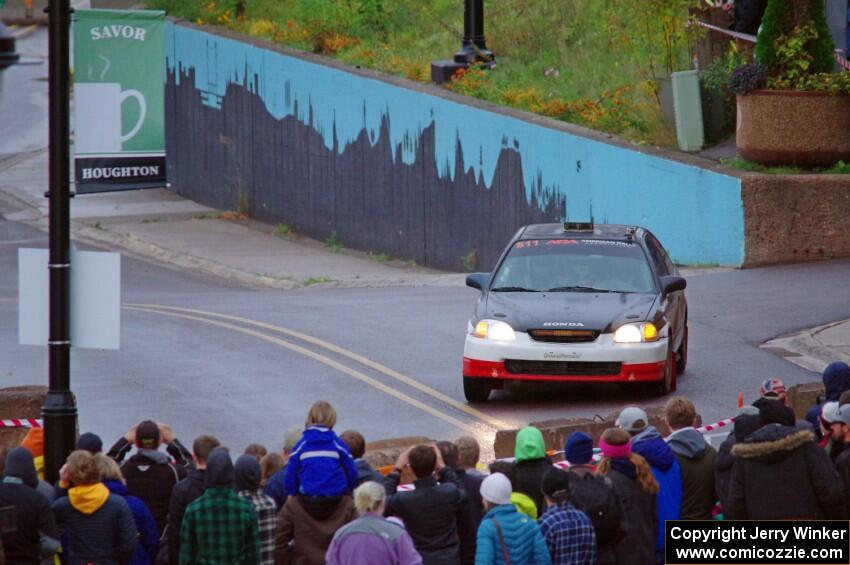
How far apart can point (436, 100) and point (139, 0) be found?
18.7 meters

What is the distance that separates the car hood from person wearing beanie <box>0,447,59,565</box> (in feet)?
24.6

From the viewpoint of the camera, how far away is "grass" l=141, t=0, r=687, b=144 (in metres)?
28.7

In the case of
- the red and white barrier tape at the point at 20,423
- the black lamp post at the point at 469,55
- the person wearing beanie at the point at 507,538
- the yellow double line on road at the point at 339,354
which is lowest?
the yellow double line on road at the point at 339,354

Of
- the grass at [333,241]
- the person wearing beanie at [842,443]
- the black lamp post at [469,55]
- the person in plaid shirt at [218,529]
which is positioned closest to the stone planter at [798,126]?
the black lamp post at [469,55]

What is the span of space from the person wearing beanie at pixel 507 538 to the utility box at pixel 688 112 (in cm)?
1871

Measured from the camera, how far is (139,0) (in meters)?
46.4

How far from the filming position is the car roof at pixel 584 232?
16.9 metres

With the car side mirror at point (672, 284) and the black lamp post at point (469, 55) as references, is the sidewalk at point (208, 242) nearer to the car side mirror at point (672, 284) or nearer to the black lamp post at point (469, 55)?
the black lamp post at point (469, 55)

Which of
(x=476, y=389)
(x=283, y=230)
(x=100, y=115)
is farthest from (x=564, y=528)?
(x=283, y=230)

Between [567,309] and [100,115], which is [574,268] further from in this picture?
[100,115]

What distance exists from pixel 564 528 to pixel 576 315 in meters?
7.23

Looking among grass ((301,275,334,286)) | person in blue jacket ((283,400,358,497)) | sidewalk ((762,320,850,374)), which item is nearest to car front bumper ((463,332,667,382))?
sidewalk ((762,320,850,374))

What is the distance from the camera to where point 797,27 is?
24.1m

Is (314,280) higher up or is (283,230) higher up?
(283,230)
